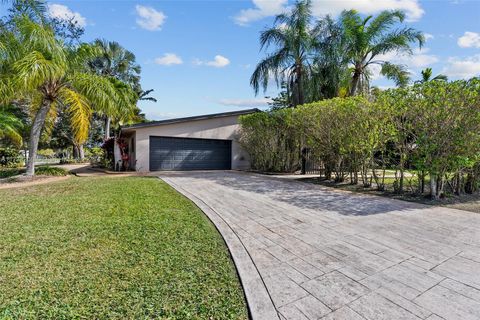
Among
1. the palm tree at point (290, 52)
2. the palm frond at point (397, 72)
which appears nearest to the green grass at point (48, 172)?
the palm tree at point (290, 52)

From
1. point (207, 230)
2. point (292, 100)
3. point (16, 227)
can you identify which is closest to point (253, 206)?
point (207, 230)

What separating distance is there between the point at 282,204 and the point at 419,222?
2.90 meters

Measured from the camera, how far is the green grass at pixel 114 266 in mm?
2248

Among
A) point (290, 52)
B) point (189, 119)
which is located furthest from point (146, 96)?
point (290, 52)

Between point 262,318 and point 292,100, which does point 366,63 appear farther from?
point 262,318

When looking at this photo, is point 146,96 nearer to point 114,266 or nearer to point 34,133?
point 34,133

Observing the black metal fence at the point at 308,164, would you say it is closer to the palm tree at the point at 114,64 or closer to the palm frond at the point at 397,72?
the palm frond at the point at 397,72

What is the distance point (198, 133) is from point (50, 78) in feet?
25.5

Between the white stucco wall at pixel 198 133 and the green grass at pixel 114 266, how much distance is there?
8532 millimetres

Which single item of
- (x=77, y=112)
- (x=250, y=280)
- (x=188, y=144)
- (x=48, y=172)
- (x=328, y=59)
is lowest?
(x=250, y=280)

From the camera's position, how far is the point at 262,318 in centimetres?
216

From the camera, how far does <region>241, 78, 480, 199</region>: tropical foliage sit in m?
6.26

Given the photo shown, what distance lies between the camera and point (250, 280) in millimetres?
2738

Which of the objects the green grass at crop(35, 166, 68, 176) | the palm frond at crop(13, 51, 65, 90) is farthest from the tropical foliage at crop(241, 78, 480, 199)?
the green grass at crop(35, 166, 68, 176)
